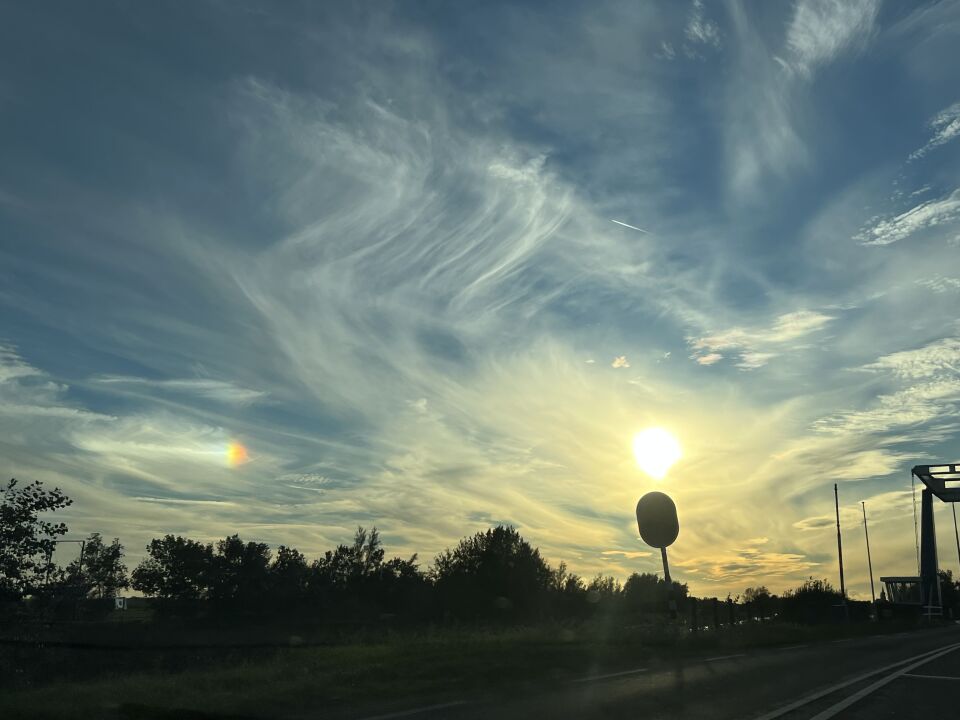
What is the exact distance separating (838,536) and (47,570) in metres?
65.5

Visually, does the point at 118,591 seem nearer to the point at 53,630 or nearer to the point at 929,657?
the point at 53,630

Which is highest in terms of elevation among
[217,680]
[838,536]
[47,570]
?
[838,536]

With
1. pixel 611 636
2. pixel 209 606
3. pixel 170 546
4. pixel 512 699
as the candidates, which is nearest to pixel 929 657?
pixel 611 636

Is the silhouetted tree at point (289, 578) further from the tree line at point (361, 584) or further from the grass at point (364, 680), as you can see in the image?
the grass at point (364, 680)

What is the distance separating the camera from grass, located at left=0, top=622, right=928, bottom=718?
34.4ft

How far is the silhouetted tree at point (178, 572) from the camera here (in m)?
82.6

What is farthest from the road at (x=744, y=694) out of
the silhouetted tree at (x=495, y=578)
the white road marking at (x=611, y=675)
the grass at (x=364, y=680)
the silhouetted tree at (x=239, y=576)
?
the silhouetted tree at (x=239, y=576)

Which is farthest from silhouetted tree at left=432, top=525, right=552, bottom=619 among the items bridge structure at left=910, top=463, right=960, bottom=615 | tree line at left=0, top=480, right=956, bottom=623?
bridge structure at left=910, top=463, right=960, bottom=615

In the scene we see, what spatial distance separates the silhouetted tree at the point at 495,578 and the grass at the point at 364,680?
52072mm

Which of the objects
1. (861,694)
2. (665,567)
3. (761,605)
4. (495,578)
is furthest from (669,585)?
(495,578)

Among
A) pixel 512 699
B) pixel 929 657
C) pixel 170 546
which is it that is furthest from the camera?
pixel 170 546

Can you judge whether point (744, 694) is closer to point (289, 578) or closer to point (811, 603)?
point (811, 603)

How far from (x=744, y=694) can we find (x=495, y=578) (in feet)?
224

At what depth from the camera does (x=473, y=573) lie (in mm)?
80062
